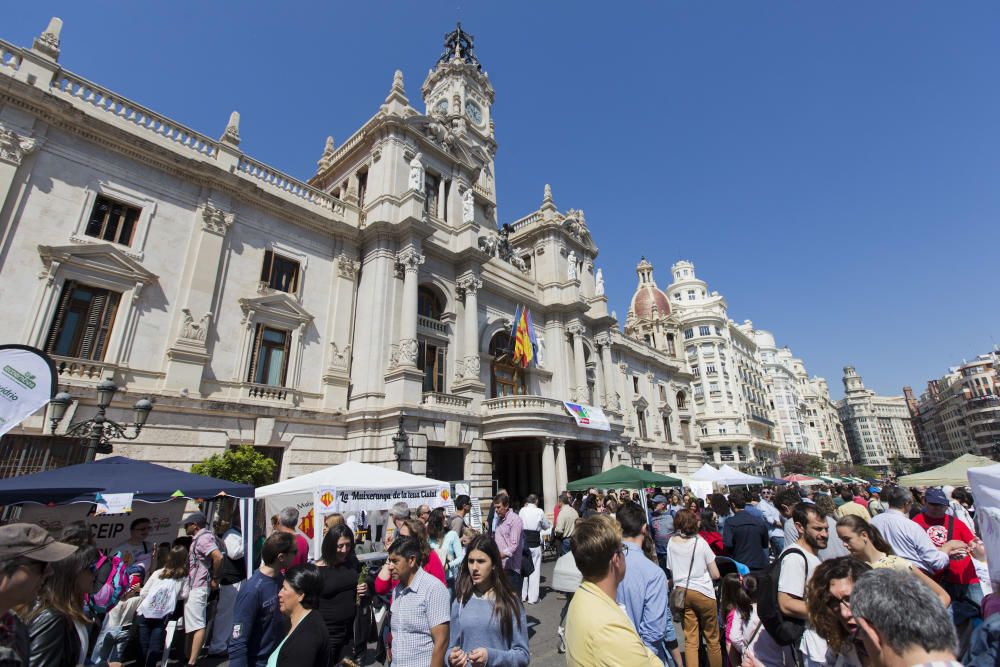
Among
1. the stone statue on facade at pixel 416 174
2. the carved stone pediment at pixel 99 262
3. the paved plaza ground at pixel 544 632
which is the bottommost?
the paved plaza ground at pixel 544 632

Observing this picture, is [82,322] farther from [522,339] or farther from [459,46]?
[459,46]

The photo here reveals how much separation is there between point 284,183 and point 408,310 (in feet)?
24.0

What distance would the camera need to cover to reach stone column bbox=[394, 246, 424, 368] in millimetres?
17781

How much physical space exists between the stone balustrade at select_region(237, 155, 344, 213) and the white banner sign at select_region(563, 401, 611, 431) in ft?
45.5

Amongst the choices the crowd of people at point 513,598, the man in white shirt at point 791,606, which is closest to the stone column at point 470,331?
the crowd of people at point 513,598

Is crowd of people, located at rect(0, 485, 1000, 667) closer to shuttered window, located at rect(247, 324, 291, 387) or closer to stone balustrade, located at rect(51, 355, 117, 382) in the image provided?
stone balustrade, located at rect(51, 355, 117, 382)

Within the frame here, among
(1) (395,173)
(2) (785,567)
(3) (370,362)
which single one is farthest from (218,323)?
(2) (785,567)

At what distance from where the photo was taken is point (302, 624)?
327cm

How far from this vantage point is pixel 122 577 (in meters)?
6.14

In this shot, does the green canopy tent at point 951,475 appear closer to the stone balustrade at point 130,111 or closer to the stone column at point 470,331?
the stone column at point 470,331

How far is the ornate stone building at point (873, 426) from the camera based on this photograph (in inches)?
5108

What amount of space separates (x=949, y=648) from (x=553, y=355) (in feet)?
83.0

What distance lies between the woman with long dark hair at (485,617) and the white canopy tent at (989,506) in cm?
361

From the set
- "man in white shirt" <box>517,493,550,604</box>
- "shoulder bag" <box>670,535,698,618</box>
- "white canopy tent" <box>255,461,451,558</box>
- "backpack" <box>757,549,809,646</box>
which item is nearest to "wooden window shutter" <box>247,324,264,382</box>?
"white canopy tent" <box>255,461,451,558</box>
